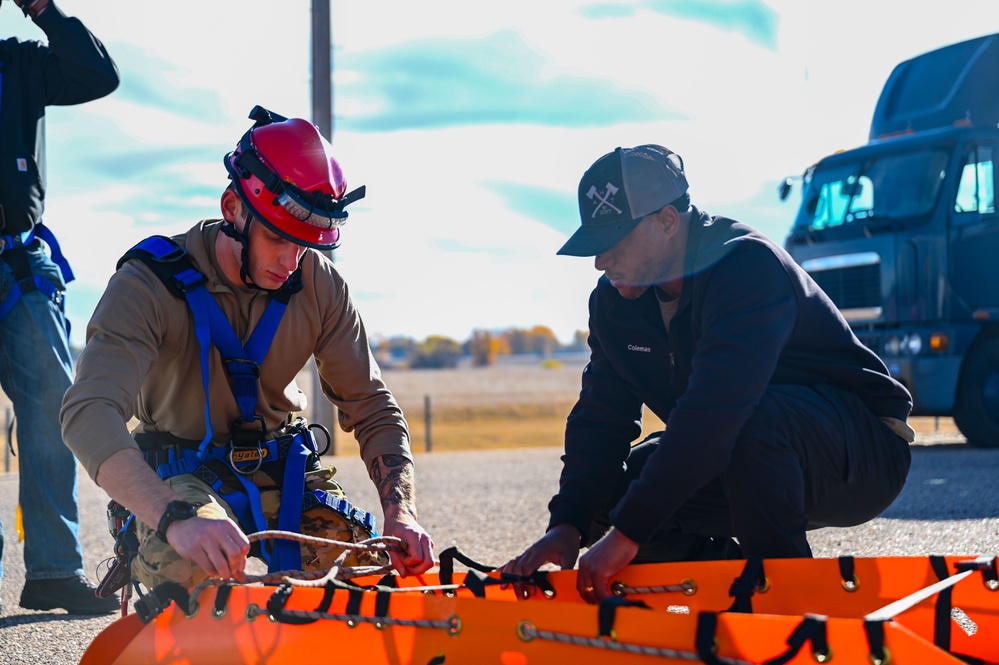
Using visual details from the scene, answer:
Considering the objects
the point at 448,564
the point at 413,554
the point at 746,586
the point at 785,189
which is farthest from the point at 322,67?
the point at 746,586

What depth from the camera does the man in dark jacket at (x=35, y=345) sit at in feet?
13.9

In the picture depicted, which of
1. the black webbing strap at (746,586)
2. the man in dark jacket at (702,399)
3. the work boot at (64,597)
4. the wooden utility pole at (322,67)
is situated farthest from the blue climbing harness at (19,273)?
the wooden utility pole at (322,67)

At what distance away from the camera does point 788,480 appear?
9.72 ft

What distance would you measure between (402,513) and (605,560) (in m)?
0.69

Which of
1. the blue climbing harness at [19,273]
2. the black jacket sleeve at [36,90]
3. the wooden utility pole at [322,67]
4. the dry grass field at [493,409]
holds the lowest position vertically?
the dry grass field at [493,409]

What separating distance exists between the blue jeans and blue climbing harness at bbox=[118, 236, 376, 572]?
1.31m

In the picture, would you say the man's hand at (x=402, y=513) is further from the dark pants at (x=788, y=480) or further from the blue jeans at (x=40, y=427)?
the blue jeans at (x=40, y=427)


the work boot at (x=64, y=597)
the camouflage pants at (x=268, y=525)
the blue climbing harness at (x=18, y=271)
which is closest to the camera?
the camouflage pants at (x=268, y=525)

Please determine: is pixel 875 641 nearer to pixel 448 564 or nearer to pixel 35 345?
pixel 448 564

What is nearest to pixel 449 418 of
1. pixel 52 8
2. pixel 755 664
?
pixel 52 8

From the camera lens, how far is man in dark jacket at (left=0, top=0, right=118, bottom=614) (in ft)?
13.9

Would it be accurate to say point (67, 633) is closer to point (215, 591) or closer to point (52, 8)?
point (215, 591)

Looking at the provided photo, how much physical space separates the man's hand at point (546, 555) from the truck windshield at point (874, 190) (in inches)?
341

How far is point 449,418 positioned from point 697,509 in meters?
32.8
